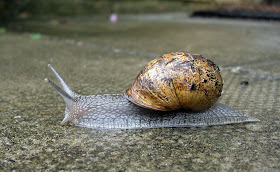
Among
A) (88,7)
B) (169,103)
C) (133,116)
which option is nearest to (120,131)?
(133,116)

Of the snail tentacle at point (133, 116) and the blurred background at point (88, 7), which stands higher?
the blurred background at point (88, 7)

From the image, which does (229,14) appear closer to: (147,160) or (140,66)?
(140,66)

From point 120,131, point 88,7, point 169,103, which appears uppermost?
point 88,7

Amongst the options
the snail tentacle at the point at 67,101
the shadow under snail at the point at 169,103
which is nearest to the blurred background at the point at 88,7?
the snail tentacle at the point at 67,101

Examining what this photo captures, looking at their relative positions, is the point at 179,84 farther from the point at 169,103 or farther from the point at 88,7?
the point at 88,7

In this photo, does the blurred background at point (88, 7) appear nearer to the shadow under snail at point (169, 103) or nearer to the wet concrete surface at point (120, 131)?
the wet concrete surface at point (120, 131)

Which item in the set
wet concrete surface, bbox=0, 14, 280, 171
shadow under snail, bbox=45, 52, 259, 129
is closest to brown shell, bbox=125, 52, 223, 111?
shadow under snail, bbox=45, 52, 259, 129

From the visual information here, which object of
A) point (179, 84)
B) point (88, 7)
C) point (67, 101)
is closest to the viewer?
point (179, 84)

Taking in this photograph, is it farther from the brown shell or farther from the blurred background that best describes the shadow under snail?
the blurred background
